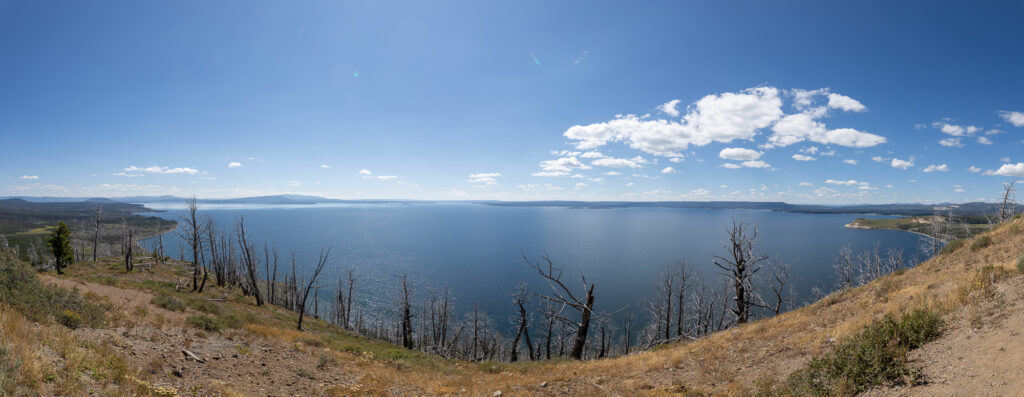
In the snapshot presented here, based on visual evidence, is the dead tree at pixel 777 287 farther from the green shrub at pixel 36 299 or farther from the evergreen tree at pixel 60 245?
the evergreen tree at pixel 60 245

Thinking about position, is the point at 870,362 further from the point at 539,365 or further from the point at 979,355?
the point at 539,365

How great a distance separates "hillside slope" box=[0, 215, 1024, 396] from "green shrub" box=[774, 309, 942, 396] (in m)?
0.25

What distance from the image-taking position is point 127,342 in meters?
10.1

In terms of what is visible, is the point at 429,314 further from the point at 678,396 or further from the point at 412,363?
the point at 678,396

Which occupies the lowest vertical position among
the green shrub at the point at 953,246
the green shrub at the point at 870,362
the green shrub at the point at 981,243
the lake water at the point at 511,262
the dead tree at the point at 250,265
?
the lake water at the point at 511,262

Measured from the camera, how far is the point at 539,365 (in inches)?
658

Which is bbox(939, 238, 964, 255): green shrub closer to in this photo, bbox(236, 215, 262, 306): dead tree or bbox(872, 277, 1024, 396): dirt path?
bbox(872, 277, 1024, 396): dirt path

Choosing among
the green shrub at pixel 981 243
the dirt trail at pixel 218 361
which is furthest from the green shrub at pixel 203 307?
the green shrub at pixel 981 243

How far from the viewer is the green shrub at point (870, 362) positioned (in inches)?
273

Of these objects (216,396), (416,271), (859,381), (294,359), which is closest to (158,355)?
(216,396)

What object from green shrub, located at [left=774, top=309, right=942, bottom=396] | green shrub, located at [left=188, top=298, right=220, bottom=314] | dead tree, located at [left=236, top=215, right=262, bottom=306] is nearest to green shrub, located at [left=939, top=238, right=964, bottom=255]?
green shrub, located at [left=774, top=309, right=942, bottom=396]

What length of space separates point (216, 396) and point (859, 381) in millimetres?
14614

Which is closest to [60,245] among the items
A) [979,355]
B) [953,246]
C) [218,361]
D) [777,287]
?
[218,361]

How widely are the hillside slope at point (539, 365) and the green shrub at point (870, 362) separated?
9.9 inches
